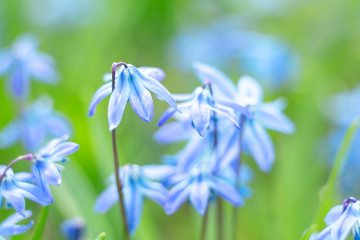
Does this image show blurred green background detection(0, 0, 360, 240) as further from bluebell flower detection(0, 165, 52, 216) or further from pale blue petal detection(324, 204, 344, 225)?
pale blue petal detection(324, 204, 344, 225)

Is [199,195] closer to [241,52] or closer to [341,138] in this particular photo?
[341,138]

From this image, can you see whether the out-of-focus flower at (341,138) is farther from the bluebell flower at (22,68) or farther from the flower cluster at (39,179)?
the flower cluster at (39,179)

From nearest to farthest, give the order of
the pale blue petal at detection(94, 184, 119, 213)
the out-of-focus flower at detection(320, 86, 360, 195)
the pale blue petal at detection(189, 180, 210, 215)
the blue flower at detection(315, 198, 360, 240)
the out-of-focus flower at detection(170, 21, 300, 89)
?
the blue flower at detection(315, 198, 360, 240) → the pale blue petal at detection(189, 180, 210, 215) → the pale blue petal at detection(94, 184, 119, 213) → the out-of-focus flower at detection(320, 86, 360, 195) → the out-of-focus flower at detection(170, 21, 300, 89)

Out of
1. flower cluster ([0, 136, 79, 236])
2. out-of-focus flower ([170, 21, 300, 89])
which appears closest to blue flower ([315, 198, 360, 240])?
flower cluster ([0, 136, 79, 236])

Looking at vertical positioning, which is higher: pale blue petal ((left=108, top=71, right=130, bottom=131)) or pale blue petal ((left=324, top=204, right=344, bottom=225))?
pale blue petal ((left=108, top=71, right=130, bottom=131))

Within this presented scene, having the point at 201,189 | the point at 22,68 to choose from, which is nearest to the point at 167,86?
the point at 22,68

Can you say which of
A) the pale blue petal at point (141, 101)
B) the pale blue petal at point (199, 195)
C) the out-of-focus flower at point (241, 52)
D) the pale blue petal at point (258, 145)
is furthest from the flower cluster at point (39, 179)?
the out-of-focus flower at point (241, 52)
